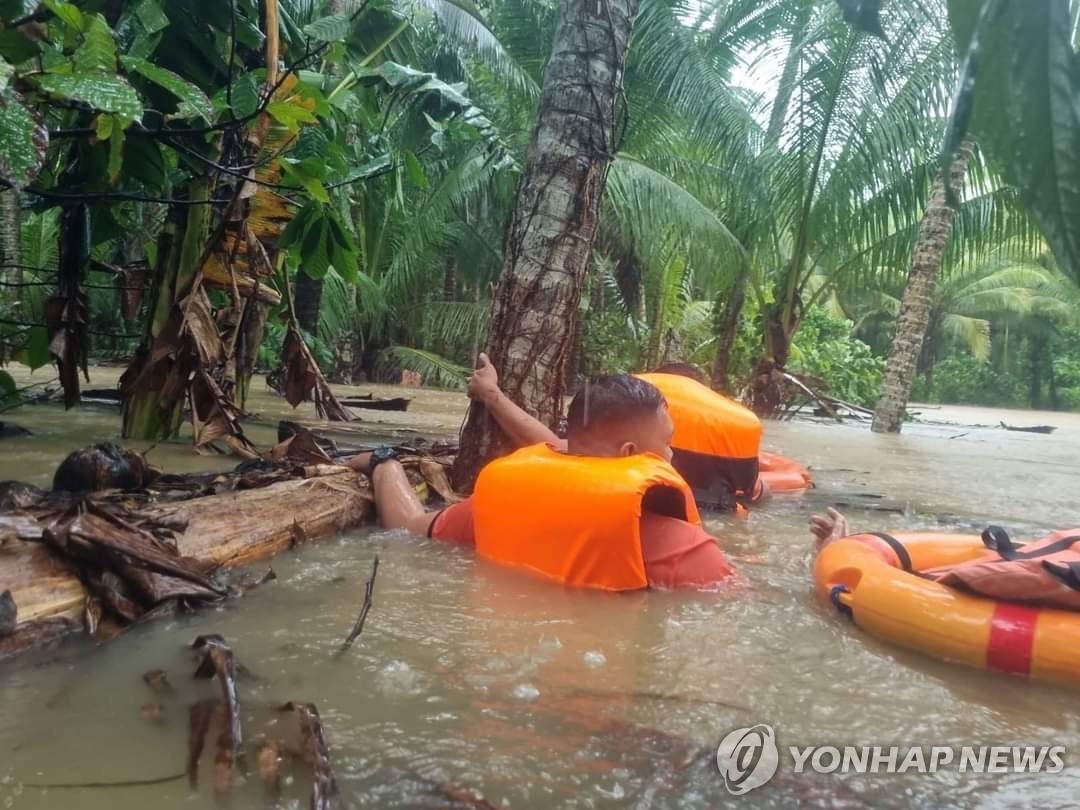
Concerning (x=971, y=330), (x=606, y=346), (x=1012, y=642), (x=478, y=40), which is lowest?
(x=1012, y=642)

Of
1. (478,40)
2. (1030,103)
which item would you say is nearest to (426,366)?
(478,40)

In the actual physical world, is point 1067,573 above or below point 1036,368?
below

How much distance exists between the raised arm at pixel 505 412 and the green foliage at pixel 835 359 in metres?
12.3

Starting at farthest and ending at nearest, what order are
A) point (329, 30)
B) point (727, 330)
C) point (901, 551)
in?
point (727, 330) < point (329, 30) < point (901, 551)

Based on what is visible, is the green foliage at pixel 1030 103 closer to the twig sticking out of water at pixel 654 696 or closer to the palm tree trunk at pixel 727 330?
the twig sticking out of water at pixel 654 696

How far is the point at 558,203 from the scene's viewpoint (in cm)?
336

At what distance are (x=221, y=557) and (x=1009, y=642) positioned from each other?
75.9 inches

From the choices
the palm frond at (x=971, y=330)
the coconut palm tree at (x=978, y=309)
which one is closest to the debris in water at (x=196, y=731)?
the coconut palm tree at (x=978, y=309)

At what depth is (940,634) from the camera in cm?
196

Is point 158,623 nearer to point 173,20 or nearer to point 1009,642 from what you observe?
point 1009,642

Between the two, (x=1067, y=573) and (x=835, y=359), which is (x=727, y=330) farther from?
(x=1067, y=573)

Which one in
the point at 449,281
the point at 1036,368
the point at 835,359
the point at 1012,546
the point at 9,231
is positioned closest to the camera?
the point at 1012,546

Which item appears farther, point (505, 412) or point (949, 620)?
point (505, 412)

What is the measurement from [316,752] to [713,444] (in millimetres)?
2853
